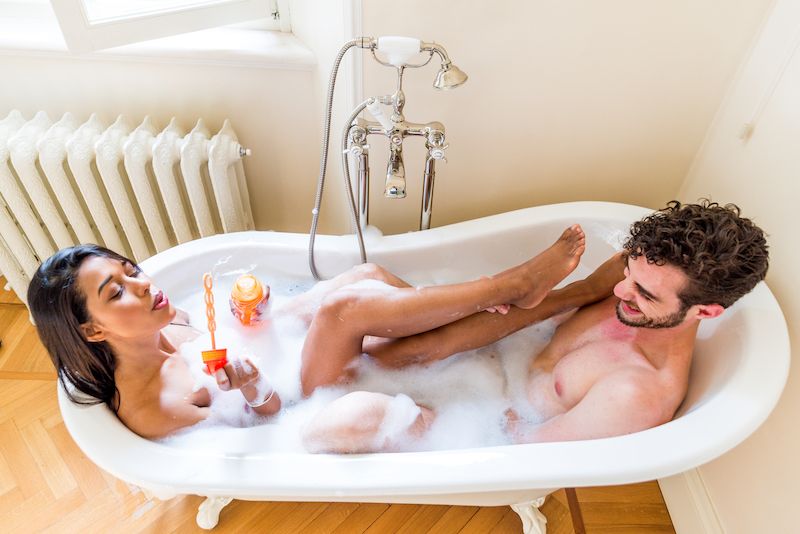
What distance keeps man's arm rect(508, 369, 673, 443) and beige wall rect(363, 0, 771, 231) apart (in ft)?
2.34

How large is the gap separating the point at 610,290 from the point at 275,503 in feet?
3.43

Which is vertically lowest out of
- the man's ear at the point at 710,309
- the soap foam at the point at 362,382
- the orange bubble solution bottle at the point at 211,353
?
the soap foam at the point at 362,382

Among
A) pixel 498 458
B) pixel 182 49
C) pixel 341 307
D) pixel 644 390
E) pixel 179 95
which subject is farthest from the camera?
pixel 179 95

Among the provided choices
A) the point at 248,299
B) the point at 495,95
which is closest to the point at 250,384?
the point at 248,299

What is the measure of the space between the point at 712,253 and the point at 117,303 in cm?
115

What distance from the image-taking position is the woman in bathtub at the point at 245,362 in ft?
3.41

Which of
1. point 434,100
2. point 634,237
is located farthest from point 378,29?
point 634,237

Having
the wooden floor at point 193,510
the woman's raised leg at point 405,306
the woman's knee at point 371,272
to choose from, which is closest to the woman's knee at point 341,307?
the woman's raised leg at point 405,306

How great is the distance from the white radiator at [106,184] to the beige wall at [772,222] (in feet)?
4.38

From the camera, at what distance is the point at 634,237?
1131 mm

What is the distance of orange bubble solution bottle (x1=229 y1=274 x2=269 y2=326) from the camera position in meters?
1.33

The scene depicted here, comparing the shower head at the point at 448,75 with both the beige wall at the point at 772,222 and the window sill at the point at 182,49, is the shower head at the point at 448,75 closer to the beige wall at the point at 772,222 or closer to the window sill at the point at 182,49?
the window sill at the point at 182,49

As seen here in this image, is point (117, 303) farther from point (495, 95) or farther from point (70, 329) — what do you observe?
point (495, 95)

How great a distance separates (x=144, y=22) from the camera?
1.30 meters
